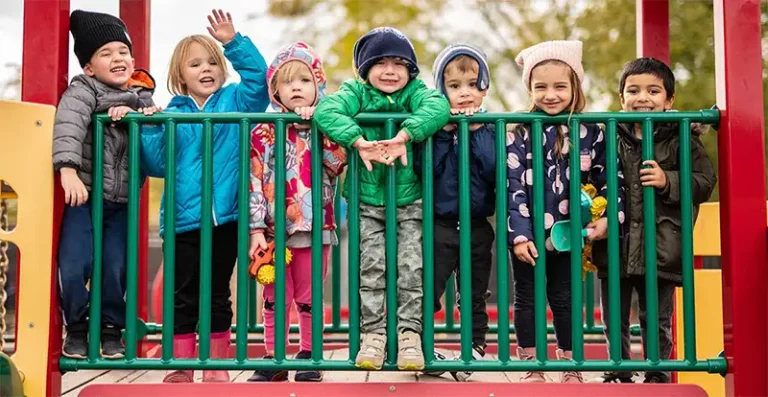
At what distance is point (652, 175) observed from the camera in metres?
3.84

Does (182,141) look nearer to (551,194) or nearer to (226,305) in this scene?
(226,305)

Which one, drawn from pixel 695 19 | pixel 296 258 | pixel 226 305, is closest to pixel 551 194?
pixel 296 258

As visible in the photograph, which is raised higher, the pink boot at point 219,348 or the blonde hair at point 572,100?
the blonde hair at point 572,100

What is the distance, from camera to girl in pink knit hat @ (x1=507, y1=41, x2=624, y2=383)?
12.8 feet

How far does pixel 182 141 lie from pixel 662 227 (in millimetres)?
2068

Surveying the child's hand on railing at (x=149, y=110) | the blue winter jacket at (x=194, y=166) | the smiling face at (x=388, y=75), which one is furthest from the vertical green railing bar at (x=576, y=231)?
the child's hand on railing at (x=149, y=110)

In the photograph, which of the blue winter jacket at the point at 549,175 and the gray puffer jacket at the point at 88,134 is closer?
the gray puffer jacket at the point at 88,134

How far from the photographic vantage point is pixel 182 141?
4086mm

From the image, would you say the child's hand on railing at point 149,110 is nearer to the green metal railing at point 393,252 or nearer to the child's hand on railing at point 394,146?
the green metal railing at point 393,252

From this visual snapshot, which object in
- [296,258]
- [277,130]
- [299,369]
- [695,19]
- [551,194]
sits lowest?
[299,369]

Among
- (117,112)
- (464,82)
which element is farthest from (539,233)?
(117,112)

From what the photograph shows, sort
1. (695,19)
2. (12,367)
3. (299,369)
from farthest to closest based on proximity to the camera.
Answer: (695,19) → (299,369) → (12,367)

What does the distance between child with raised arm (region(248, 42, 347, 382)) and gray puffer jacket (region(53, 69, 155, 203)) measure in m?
0.54

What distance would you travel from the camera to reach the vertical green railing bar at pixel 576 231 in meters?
3.82
